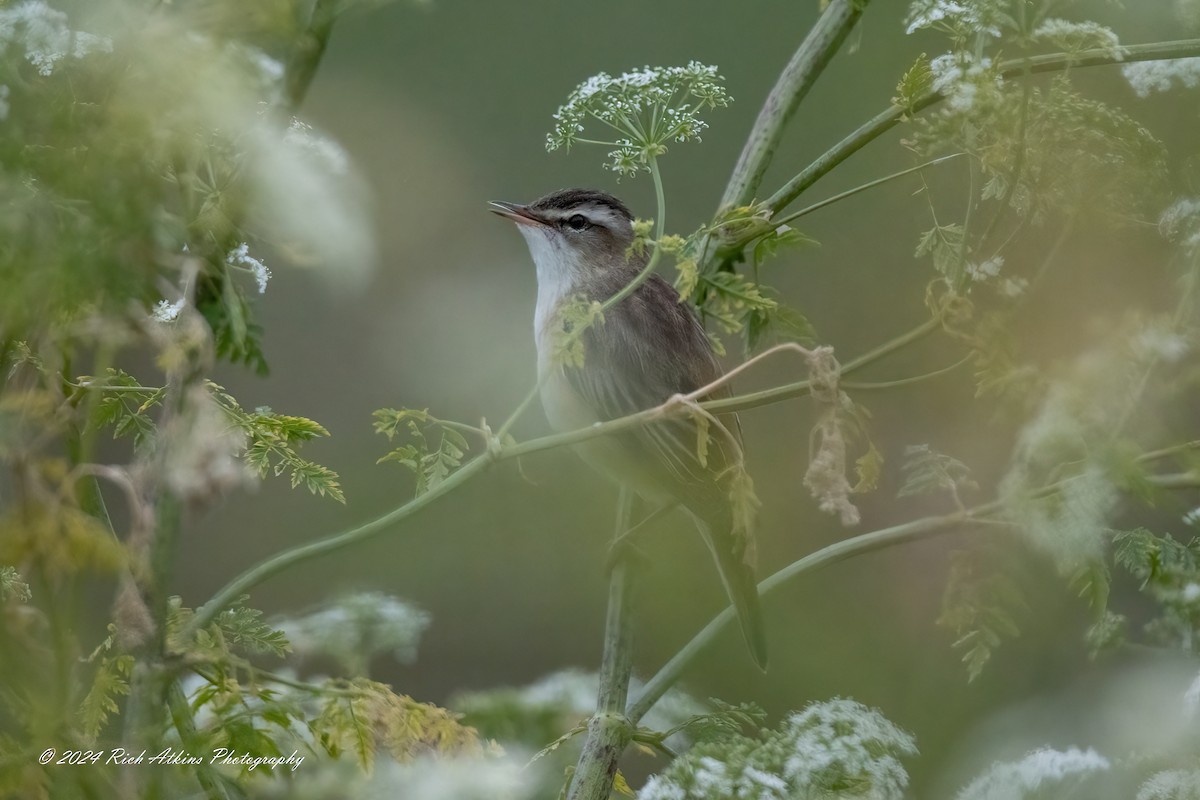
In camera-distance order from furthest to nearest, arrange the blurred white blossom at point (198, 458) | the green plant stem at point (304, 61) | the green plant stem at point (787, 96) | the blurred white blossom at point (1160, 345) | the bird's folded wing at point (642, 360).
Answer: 1. the bird's folded wing at point (642, 360)
2. the green plant stem at point (787, 96)
3. the blurred white blossom at point (1160, 345)
4. the green plant stem at point (304, 61)
5. the blurred white blossom at point (198, 458)

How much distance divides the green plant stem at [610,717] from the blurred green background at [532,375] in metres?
0.82

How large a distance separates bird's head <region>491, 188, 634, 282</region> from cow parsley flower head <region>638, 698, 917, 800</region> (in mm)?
1522

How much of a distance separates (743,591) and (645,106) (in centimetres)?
75

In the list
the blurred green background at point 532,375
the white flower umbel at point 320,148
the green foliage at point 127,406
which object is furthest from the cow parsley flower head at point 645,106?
the blurred green background at point 532,375

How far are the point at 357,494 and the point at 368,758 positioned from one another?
2.39m

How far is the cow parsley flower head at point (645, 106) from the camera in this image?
1272 mm

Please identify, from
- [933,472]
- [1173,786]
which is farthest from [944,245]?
[1173,786]

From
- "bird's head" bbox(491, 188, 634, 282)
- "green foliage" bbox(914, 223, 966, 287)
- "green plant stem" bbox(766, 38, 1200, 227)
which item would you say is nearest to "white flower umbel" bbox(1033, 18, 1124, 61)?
"green plant stem" bbox(766, 38, 1200, 227)

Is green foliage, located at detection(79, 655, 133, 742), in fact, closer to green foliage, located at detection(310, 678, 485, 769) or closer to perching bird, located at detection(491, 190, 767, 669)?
green foliage, located at detection(310, 678, 485, 769)

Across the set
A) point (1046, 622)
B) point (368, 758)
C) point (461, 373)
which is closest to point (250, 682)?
point (368, 758)

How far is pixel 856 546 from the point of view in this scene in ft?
3.27

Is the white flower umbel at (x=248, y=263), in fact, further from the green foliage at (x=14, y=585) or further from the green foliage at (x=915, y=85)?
the green foliage at (x=915, y=85)

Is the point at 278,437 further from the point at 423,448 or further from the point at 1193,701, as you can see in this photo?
the point at 1193,701

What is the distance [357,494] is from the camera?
10.2ft
